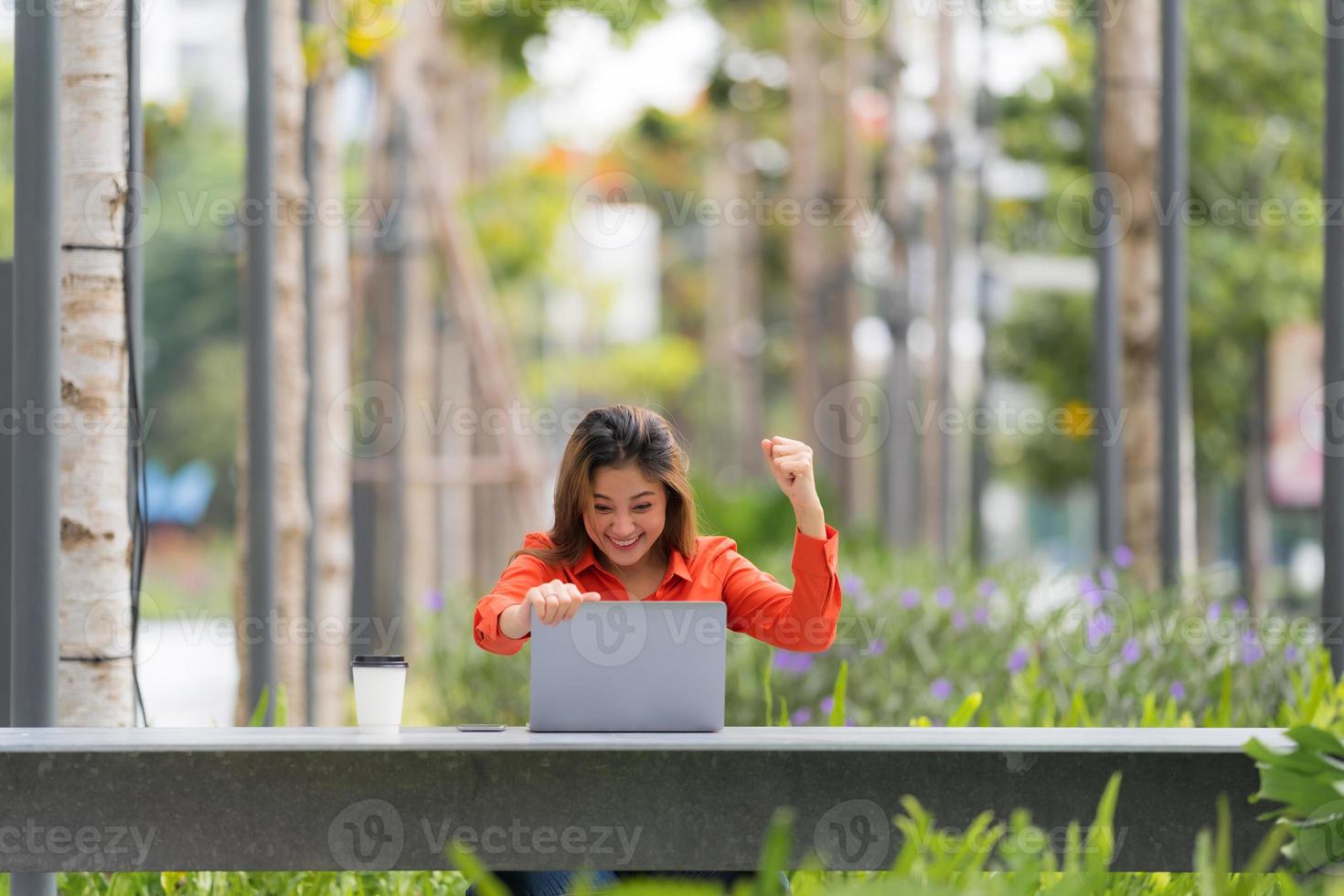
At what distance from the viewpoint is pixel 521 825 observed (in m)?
2.89

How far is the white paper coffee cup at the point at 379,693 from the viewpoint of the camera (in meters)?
3.24

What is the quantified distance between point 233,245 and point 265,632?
5488mm

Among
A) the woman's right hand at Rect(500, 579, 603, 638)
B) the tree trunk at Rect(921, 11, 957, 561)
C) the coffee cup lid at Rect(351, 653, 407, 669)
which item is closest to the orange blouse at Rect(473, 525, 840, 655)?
the coffee cup lid at Rect(351, 653, 407, 669)

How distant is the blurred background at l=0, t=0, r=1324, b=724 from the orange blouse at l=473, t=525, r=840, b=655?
1.02 metres

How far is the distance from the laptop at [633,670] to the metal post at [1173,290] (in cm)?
531

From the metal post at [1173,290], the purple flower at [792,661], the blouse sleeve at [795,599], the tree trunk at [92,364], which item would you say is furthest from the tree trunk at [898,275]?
the blouse sleeve at [795,599]

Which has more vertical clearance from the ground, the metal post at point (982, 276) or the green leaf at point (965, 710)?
the metal post at point (982, 276)

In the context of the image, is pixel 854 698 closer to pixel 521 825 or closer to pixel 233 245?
pixel 521 825

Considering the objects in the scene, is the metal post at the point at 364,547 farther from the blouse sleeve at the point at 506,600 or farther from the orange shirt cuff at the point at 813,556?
the orange shirt cuff at the point at 813,556

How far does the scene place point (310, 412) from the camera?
8328 millimetres

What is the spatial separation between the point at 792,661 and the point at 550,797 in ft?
13.1

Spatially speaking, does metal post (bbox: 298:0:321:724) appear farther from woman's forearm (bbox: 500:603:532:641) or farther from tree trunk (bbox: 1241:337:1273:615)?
tree trunk (bbox: 1241:337:1273:615)

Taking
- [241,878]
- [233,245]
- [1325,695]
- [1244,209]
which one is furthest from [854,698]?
[1244,209]

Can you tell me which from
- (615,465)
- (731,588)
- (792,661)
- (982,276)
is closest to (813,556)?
(731,588)
